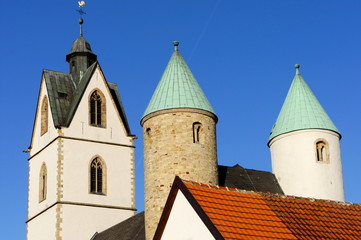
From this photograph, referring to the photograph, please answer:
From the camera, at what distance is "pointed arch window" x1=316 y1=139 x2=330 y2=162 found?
3322cm

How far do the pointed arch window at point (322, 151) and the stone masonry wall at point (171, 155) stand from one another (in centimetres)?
658

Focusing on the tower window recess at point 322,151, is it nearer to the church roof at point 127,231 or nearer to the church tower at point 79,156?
the church roof at point 127,231

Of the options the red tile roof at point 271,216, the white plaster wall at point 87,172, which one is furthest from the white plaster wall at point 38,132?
the red tile roof at point 271,216

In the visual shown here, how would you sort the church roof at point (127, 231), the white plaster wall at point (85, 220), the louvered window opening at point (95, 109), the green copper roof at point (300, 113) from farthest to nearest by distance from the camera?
1. the louvered window opening at point (95, 109)
2. the white plaster wall at point (85, 220)
3. the church roof at point (127, 231)
4. the green copper roof at point (300, 113)

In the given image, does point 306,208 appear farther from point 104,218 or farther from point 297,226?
point 104,218

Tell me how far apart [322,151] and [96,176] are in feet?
43.1

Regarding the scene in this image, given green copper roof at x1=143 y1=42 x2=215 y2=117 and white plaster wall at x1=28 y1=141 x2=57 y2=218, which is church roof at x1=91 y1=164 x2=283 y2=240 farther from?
green copper roof at x1=143 y1=42 x2=215 y2=117

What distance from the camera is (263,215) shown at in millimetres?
19156

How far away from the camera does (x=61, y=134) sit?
4147 centimetres

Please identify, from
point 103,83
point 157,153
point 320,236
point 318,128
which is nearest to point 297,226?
point 320,236

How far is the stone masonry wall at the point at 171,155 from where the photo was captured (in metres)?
26.7

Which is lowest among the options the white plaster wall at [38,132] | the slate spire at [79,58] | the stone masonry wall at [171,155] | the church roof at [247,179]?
the stone masonry wall at [171,155]

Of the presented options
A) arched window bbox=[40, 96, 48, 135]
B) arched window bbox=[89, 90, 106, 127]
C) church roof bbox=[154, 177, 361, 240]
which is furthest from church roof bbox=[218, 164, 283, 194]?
church roof bbox=[154, 177, 361, 240]

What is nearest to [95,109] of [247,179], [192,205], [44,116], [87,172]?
[44,116]
